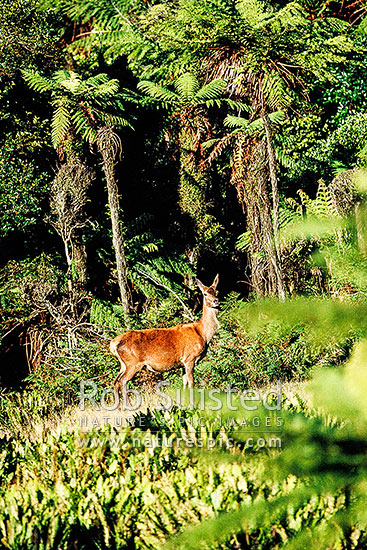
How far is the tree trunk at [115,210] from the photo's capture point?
32.1 ft

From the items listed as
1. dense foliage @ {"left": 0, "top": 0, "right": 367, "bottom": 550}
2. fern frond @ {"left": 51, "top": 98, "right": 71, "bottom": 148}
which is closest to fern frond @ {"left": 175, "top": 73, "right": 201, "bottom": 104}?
dense foliage @ {"left": 0, "top": 0, "right": 367, "bottom": 550}

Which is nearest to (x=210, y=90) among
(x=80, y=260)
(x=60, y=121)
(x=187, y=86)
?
(x=187, y=86)

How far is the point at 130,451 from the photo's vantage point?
431 cm

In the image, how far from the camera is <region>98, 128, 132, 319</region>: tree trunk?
9789 mm

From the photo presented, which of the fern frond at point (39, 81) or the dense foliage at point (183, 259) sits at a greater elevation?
the fern frond at point (39, 81)

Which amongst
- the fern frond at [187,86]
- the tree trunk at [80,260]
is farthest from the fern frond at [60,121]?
the fern frond at [187,86]

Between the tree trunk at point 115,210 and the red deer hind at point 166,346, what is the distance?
9.30 feet

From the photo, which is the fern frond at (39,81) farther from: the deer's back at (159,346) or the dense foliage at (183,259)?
the deer's back at (159,346)

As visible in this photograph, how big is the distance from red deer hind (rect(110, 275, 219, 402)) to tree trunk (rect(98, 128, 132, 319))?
2836mm

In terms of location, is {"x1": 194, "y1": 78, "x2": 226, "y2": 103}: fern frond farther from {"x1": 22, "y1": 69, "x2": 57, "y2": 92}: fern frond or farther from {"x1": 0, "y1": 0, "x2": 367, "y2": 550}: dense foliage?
{"x1": 22, "y1": 69, "x2": 57, "y2": 92}: fern frond

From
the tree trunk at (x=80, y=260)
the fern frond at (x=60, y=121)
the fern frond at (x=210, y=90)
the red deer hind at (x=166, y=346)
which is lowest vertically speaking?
the red deer hind at (x=166, y=346)

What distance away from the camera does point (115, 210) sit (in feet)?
32.3

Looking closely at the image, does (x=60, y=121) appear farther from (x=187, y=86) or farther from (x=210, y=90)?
(x=210, y=90)

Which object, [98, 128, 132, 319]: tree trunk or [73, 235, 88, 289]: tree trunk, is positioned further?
[73, 235, 88, 289]: tree trunk
